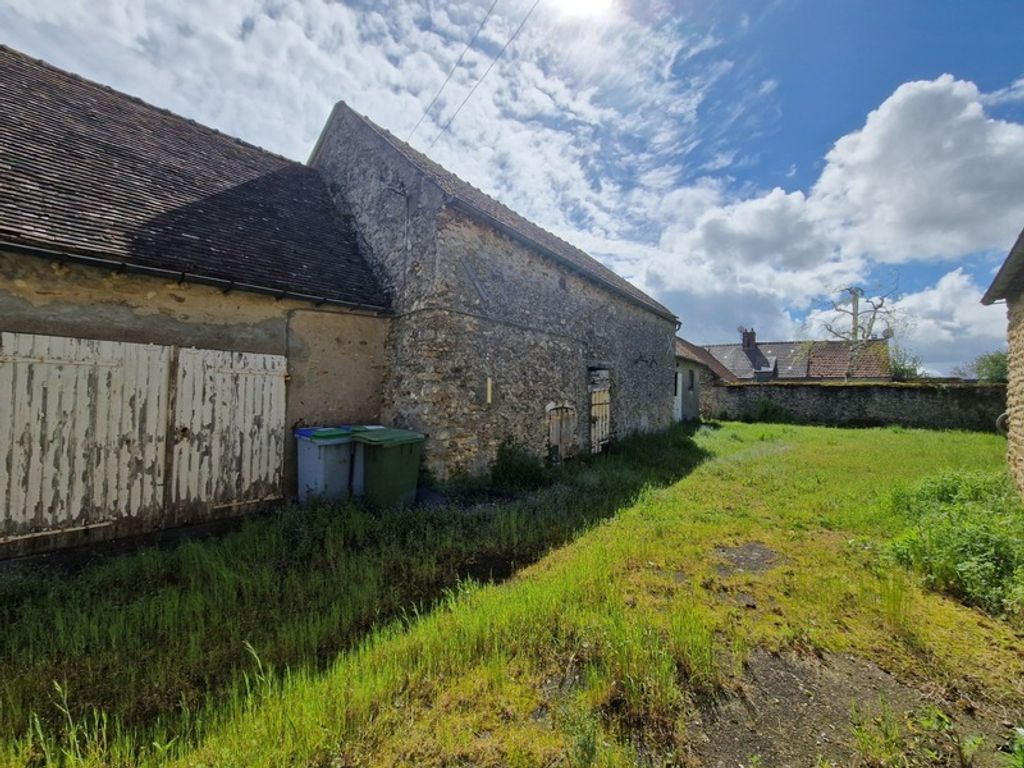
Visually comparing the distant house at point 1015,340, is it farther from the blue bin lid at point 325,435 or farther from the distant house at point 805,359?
the distant house at point 805,359

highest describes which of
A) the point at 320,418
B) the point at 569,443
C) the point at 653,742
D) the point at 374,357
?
the point at 374,357

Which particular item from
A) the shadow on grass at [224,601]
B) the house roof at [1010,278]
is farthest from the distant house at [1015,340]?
the shadow on grass at [224,601]

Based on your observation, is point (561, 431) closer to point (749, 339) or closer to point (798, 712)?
point (798, 712)

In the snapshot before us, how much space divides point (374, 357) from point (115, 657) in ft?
18.4

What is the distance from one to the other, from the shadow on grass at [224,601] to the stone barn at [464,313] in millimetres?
2048

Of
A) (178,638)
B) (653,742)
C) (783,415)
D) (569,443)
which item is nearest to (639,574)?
(653,742)

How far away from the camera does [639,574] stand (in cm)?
455

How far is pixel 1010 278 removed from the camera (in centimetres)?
652

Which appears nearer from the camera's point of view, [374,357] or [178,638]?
[178,638]

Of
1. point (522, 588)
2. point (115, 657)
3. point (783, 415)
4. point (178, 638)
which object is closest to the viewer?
point (115, 657)

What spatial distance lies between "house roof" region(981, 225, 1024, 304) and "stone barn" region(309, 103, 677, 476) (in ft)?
23.2

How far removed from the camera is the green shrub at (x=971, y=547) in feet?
13.0

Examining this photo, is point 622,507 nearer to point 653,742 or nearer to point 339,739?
point 653,742

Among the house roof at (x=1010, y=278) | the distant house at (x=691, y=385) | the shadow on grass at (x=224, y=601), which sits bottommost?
the shadow on grass at (x=224, y=601)
